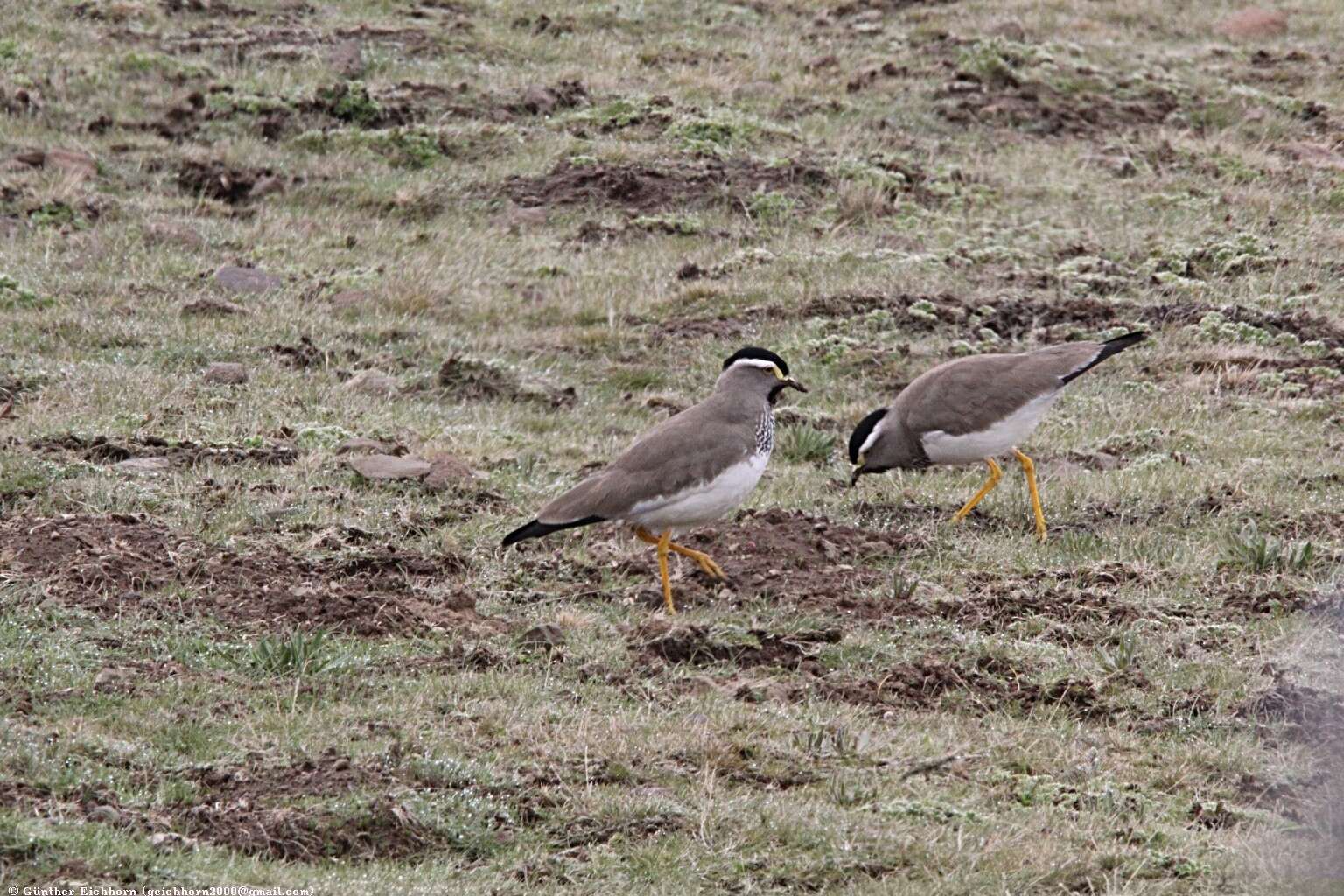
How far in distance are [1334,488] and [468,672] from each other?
638cm

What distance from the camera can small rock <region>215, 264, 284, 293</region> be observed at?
1506cm

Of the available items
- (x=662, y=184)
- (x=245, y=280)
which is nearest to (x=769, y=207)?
(x=662, y=184)

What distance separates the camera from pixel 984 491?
11281mm

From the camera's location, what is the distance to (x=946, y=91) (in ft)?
66.1

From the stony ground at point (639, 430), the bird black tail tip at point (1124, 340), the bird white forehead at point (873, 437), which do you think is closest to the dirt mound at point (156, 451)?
the stony ground at point (639, 430)

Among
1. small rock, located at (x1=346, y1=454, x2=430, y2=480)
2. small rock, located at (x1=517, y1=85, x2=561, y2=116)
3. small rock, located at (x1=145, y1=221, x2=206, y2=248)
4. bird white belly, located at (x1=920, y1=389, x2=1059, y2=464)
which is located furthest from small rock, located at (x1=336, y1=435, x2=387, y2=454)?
small rock, located at (x1=517, y1=85, x2=561, y2=116)

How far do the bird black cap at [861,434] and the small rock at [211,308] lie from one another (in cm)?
551

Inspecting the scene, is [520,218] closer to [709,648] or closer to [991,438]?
[991,438]

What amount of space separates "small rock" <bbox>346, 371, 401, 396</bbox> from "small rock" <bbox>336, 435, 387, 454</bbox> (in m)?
1.53

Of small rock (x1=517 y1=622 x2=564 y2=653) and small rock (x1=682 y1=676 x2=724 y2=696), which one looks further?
small rock (x1=517 y1=622 x2=564 y2=653)

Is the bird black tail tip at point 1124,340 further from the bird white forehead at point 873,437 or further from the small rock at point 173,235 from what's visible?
the small rock at point 173,235

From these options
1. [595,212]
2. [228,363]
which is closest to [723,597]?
[228,363]

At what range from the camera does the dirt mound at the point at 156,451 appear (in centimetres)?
1107

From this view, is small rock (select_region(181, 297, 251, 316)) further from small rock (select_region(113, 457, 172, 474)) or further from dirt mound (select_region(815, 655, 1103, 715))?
dirt mound (select_region(815, 655, 1103, 715))
